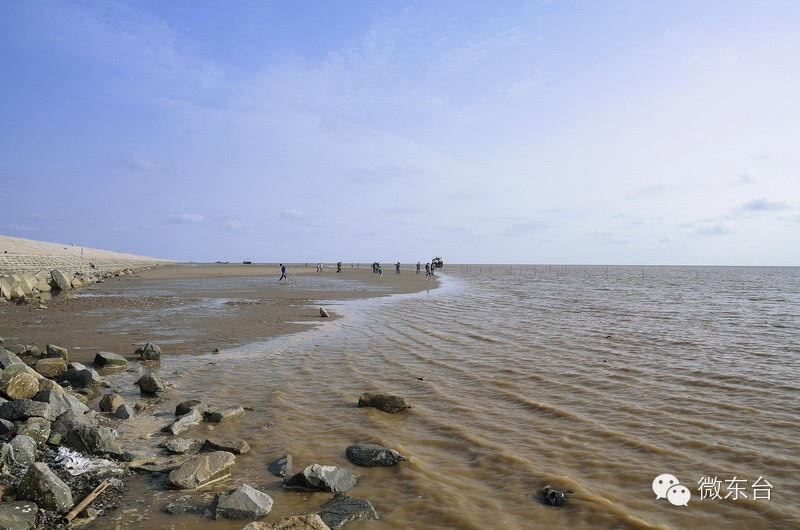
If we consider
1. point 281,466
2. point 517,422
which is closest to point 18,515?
point 281,466

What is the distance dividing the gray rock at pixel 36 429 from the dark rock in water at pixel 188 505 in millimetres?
2682

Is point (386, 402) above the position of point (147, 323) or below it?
above

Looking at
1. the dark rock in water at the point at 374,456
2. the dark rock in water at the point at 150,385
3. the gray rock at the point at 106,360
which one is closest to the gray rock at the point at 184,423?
the dark rock in water at the point at 150,385

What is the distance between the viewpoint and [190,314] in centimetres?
2352

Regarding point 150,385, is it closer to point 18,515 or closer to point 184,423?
point 184,423

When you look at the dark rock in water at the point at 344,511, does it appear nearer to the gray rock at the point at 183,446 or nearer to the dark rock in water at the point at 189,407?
the gray rock at the point at 183,446

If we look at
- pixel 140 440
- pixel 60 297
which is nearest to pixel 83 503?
pixel 140 440

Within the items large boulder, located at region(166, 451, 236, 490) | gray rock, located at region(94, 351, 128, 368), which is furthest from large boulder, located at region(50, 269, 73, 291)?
large boulder, located at region(166, 451, 236, 490)

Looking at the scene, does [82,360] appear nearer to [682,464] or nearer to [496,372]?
[496,372]

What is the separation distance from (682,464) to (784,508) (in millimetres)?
1319

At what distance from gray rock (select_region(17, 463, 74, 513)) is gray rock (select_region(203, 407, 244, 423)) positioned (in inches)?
127

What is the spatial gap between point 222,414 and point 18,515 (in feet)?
12.4

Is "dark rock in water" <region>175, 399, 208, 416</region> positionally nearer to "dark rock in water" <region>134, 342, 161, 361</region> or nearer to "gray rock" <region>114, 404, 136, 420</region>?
"gray rock" <region>114, 404, 136, 420</region>

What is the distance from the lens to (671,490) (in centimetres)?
614
